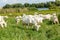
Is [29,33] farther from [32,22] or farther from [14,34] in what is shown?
[32,22]

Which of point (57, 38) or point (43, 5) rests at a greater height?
point (57, 38)

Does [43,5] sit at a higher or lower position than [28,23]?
lower

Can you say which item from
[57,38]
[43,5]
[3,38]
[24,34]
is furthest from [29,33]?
[43,5]

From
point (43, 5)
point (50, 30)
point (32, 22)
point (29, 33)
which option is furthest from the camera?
point (43, 5)

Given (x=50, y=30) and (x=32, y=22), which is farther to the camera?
(x=32, y=22)

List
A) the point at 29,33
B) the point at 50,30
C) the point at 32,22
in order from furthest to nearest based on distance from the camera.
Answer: the point at 32,22, the point at 50,30, the point at 29,33

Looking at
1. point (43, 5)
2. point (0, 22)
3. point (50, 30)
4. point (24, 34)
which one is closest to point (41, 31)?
point (50, 30)

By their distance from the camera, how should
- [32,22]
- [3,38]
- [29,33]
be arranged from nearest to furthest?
[3,38] → [29,33] → [32,22]

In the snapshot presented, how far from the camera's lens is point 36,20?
13984 mm

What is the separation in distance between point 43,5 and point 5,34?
66007 mm

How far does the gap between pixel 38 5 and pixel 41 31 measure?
65.6 meters

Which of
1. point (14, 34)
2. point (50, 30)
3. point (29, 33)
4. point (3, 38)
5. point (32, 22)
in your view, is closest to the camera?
point (3, 38)

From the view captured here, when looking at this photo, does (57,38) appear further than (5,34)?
Yes

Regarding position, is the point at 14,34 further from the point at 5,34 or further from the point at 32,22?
the point at 32,22
